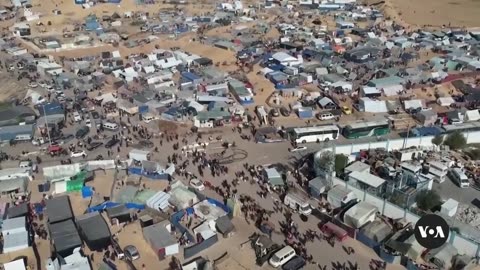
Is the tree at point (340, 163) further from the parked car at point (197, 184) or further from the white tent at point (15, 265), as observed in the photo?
the white tent at point (15, 265)

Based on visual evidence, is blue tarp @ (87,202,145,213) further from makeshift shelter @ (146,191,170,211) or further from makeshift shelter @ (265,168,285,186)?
makeshift shelter @ (265,168,285,186)

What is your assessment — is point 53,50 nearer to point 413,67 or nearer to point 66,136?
point 66,136

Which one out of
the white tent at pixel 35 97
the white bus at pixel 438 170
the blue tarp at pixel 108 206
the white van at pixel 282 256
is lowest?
the white tent at pixel 35 97

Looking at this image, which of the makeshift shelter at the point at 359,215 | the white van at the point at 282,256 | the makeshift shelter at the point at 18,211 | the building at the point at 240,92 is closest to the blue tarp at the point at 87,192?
the makeshift shelter at the point at 18,211

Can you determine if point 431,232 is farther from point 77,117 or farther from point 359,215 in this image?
point 77,117

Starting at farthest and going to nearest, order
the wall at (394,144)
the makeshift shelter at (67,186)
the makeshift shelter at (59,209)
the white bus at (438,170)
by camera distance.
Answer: the wall at (394,144) < the white bus at (438,170) < the makeshift shelter at (67,186) < the makeshift shelter at (59,209)

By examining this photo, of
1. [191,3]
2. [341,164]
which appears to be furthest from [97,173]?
[191,3]
